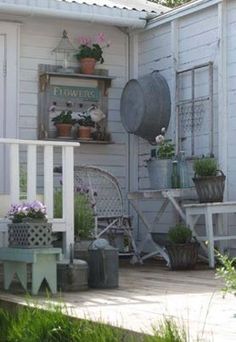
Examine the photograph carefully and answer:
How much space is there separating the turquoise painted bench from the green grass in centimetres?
53

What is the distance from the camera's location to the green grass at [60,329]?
302 centimetres

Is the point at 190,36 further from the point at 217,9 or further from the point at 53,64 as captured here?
the point at 53,64

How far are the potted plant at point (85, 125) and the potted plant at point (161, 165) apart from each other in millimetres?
765

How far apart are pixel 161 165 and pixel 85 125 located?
1.01 meters

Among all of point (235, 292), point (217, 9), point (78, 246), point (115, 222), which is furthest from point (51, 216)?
point (217, 9)

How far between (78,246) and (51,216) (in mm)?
295

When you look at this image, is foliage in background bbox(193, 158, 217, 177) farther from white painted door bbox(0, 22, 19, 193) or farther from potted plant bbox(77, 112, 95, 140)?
white painted door bbox(0, 22, 19, 193)

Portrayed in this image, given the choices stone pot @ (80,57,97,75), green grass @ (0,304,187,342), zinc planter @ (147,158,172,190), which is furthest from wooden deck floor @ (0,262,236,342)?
stone pot @ (80,57,97,75)

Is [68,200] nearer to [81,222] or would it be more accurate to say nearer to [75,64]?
[81,222]

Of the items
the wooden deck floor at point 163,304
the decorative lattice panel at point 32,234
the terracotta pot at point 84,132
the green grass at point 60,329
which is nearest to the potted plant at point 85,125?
the terracotta pot at point 84,132

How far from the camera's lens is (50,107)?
25.1ft

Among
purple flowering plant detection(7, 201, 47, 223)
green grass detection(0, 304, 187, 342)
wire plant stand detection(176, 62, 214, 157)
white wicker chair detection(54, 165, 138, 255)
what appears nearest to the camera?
green grass detection(0, 304, 187, 342)

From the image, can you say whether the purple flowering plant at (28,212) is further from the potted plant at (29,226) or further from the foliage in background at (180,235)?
the foliage in background at (180,235)

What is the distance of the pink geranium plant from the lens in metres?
7.75
